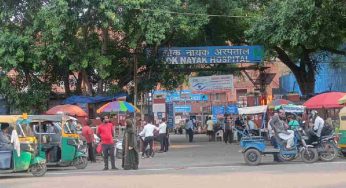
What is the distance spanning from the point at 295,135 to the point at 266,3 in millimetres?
12577

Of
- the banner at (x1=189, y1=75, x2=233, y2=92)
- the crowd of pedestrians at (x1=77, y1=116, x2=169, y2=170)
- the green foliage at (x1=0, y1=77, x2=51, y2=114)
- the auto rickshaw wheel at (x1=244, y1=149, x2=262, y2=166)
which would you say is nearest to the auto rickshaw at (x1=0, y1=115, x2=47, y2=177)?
the crowd of pedestrians at (x1=77, y1=116, x2=169, y2=170)

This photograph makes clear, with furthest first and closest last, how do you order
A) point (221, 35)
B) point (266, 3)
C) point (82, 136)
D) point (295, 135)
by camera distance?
point (221, 35) < point (266, 3) < point (82, 136) < point (295, 135)

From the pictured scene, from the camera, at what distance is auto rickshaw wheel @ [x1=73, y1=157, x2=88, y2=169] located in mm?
17969

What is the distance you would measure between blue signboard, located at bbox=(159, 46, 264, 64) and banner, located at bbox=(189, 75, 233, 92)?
2998mm

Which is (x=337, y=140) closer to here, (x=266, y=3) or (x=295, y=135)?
(x=295, y=135)

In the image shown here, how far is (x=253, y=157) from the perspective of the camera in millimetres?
17000

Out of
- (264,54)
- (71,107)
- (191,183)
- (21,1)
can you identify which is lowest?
(191,183)

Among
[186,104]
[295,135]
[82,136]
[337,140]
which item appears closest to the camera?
[295,135]

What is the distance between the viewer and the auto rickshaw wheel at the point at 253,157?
16953 mm

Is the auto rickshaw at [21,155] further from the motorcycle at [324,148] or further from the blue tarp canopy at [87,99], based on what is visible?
the blue tarp canopy at [87,99]

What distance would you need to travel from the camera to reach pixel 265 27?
24.9 metres

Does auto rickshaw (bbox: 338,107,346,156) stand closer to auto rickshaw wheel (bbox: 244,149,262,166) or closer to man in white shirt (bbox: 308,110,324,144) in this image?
man in white shirt (bbox: 308,110,324,144)

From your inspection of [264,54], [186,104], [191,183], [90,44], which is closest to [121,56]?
[90,44]

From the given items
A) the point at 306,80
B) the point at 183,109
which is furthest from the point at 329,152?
the point at 183,109
